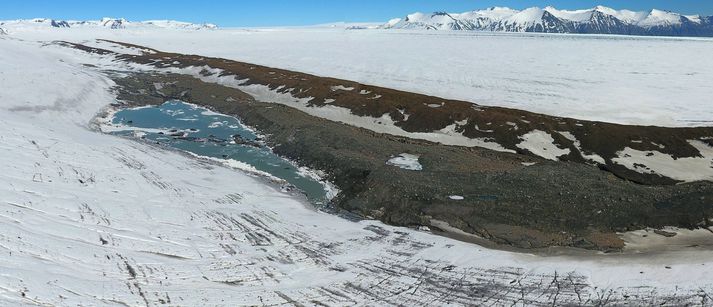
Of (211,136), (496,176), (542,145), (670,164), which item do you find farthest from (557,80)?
(211,136)

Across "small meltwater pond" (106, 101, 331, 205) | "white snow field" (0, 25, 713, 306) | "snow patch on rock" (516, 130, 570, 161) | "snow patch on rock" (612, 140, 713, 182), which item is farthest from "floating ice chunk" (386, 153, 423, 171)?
"snow patch on rock" (612, 140, 713, 182)

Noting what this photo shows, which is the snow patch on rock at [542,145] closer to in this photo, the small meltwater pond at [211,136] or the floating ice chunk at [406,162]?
the floating ice chunk at [406,162]

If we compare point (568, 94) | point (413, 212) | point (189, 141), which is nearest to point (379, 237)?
point (413, 212)

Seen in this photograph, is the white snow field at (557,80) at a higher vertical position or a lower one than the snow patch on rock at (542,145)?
higher

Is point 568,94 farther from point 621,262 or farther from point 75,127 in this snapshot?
point 75,127

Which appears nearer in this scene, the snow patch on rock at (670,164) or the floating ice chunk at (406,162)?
the snow patch on rock at (670,164)

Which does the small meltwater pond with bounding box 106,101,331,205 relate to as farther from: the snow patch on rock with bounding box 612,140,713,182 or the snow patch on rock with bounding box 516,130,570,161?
the snow patch on rock with bounding box 612,140,713,182

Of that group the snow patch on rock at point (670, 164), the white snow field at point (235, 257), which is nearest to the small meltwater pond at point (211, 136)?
the white snow field at point (235, 257)

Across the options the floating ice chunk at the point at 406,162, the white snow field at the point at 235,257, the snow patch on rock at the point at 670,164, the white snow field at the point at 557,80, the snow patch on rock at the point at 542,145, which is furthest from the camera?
the white snow field at the point at 557,80
